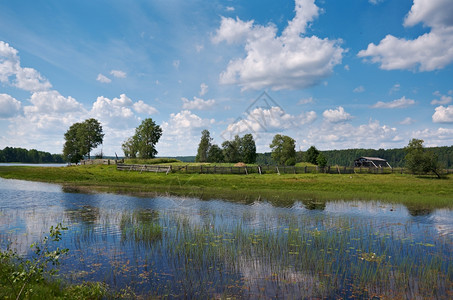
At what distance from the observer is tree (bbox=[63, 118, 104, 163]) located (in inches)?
4075

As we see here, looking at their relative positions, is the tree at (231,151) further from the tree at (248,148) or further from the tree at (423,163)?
the tree at (423,163)

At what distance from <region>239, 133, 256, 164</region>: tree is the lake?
113m

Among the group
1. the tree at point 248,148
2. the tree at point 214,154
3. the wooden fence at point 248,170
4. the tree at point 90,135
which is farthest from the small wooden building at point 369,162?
the tree at point 90,135

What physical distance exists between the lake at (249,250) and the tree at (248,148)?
4433 inches

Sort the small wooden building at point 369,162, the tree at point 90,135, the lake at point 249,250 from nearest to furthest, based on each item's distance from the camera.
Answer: the lake at point 249,250, the small wooden building at point 369,162, the tree at point 90,135

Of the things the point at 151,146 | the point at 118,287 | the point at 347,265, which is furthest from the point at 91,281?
the point at 151,146

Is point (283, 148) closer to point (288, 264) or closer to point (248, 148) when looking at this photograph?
point (248, 148)

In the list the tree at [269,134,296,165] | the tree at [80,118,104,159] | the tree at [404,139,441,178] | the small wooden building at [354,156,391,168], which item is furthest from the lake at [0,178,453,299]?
the tree at [269,134,296,165]

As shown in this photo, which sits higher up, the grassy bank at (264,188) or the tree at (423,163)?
the tree at (423,163)

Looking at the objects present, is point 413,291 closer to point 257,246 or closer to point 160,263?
point 257,246

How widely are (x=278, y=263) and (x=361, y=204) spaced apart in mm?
21818

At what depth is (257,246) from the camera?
1412 centimetres

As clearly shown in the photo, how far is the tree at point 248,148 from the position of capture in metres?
138

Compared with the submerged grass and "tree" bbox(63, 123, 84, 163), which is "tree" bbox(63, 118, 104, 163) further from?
the submerged grass
